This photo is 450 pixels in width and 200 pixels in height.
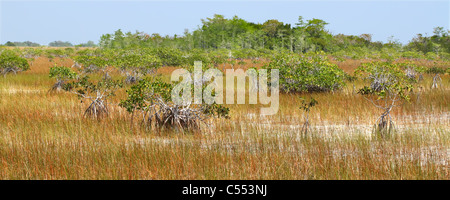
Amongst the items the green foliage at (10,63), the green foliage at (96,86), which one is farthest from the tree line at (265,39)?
the green foliage at (96,86)

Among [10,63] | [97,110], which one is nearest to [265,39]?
[10,63]

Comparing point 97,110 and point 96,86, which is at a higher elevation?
point 96,86

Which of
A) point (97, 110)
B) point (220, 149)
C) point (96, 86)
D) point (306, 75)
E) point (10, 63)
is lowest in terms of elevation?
point (220, 149)

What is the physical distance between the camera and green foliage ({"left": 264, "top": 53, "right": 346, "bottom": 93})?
650 inches

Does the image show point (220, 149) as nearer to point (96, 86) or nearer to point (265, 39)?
point (96, 86)

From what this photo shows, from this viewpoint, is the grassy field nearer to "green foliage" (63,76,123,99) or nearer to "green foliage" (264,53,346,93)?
"green foliage" (63,76,123,99)

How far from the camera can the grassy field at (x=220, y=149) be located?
6.66 m

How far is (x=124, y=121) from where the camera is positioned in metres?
10.9

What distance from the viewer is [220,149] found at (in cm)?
812

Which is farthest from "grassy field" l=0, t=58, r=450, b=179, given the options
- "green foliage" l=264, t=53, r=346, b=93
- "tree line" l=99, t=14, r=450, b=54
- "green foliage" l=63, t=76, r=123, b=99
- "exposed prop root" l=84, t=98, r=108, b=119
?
"tree line" l=99, t=14, r=450, b=54

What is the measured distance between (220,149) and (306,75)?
959cm

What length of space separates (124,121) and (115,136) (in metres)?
1.68

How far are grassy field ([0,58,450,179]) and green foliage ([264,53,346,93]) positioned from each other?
3846 mm

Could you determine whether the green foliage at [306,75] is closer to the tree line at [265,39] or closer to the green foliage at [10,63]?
the green foliage at [10,63]
